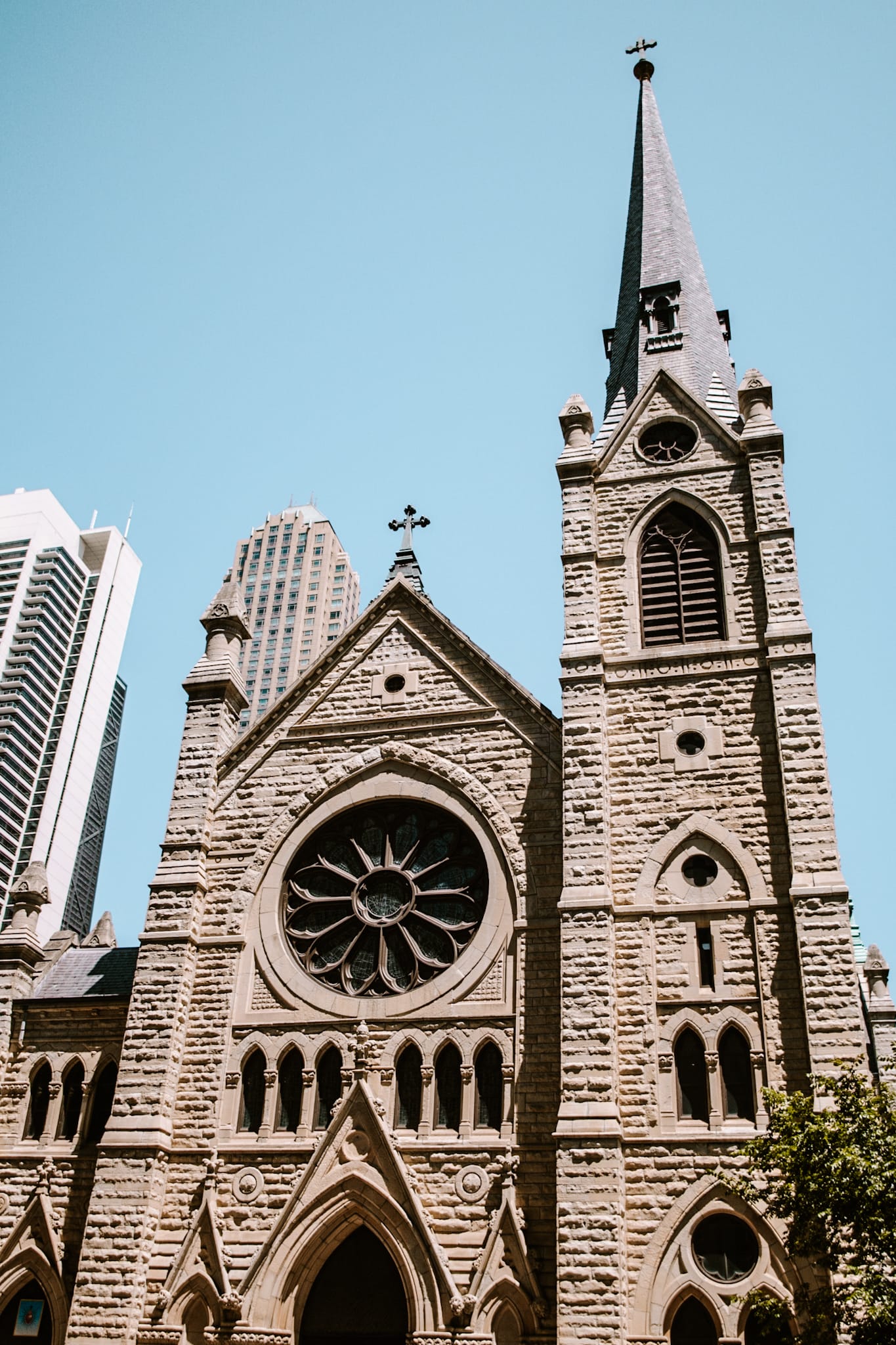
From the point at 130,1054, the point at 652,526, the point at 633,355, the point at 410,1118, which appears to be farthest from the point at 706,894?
the point at 633,355

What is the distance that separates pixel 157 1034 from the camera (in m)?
19.7

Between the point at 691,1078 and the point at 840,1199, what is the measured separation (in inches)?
148

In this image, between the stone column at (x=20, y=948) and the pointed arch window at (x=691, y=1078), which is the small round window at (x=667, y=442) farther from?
the stone column at (x=20, y=948)

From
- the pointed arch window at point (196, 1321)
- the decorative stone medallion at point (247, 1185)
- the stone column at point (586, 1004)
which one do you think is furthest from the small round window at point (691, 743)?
the pointed arch window at point (196, 1321)

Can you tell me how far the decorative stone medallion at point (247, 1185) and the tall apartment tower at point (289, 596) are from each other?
248 feet

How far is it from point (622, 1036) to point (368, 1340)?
5453mm

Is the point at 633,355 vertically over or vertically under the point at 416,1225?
over

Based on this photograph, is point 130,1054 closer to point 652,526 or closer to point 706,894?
point 706,894

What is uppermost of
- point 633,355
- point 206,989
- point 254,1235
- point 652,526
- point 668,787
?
point 633,355

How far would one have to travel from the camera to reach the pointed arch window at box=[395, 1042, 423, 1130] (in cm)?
1852

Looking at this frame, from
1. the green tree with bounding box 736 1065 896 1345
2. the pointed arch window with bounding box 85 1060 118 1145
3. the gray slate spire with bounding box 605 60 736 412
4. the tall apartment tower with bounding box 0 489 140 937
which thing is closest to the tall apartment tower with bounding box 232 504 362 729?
the tall apartment tower with bounding box 0 489 140 937

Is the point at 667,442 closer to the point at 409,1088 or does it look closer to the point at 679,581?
the point at 679,581

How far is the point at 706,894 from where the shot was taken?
1880cm

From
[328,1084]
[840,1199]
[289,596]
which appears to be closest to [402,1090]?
[328,1084]
